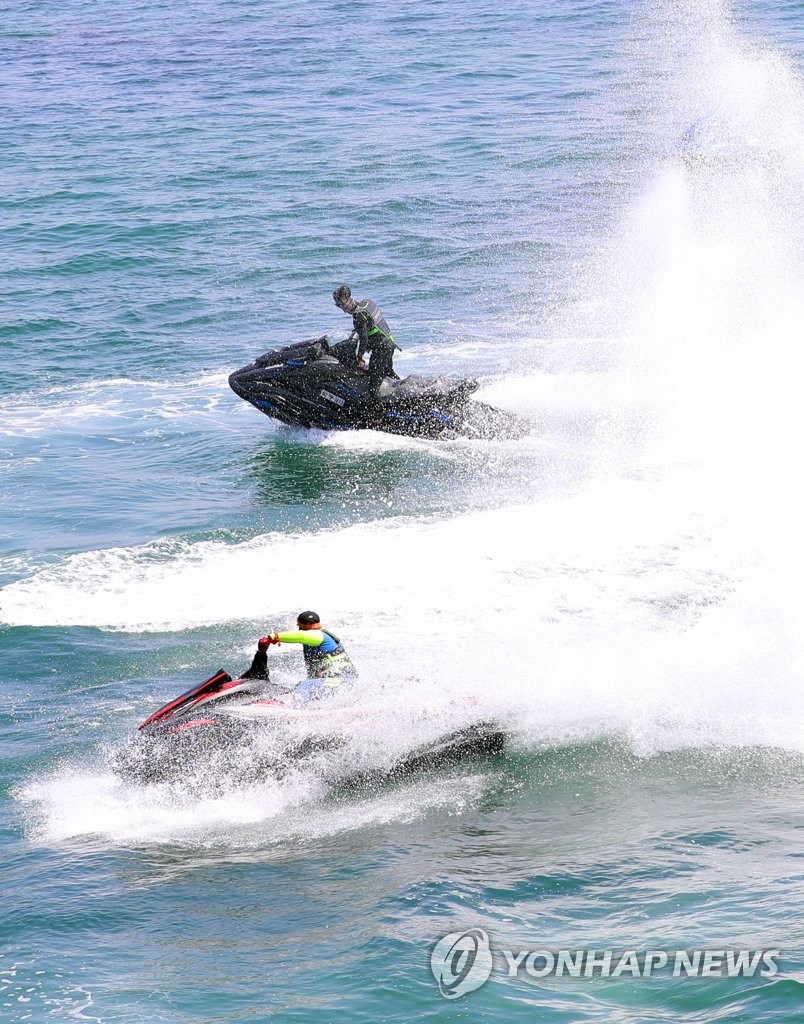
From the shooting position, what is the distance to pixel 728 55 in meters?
46.2

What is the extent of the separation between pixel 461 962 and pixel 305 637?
409 centimetres

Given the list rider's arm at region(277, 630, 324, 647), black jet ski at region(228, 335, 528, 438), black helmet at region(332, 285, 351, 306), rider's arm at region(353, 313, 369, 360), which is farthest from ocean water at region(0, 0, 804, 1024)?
black helmet at region(332, 285, 351, 306)

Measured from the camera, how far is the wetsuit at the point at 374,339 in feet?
70.5

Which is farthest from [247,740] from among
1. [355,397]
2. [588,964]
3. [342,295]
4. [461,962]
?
[355,397]

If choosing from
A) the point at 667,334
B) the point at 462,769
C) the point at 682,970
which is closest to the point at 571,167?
the point at 667,334

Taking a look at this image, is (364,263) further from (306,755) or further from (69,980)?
(69,980)

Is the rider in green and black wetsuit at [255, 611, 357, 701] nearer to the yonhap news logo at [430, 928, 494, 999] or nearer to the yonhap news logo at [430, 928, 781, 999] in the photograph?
the yonhap news logo at [430, 928, 494, 999]

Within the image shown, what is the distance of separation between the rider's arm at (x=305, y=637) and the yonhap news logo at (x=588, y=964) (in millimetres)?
3769

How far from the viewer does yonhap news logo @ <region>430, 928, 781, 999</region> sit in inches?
346

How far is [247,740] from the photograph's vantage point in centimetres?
1209

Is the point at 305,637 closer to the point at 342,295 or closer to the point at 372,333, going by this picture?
the point at 342,295

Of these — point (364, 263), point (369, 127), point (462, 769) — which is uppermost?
point (369, 127)

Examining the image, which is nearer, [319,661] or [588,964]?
[588,964]

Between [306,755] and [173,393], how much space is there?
15504 millimetres
